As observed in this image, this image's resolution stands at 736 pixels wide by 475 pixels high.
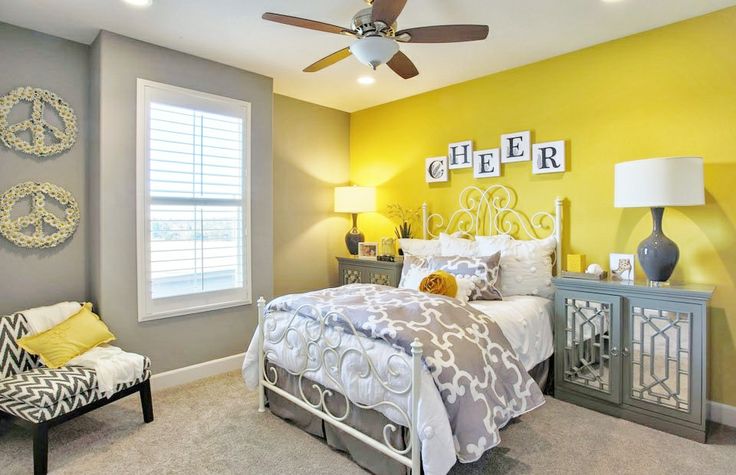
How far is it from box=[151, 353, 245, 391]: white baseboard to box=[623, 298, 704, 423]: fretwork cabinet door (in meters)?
3.06

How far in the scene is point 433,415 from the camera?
1.79 meters

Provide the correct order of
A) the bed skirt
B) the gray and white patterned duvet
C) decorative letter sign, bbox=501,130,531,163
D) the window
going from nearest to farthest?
the gray and white patterned duvet → the bed skirt → the window → decorative letter sign, bbox=501,130,531,163

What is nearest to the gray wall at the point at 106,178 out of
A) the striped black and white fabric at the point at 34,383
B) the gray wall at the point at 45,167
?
the gray wall at the point at 45,167

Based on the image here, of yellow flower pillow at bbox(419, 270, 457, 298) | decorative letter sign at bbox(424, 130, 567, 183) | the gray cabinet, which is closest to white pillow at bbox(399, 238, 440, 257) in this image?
decorative letter sign at bbox(424, 130, 567, 183)

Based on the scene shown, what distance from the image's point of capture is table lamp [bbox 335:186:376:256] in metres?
4.51

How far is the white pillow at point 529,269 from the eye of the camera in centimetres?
321

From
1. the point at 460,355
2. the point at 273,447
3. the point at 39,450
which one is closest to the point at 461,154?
the point at 460,355

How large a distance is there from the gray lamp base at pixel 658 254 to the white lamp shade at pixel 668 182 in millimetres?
170

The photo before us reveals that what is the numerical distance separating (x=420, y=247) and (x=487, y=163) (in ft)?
3.33

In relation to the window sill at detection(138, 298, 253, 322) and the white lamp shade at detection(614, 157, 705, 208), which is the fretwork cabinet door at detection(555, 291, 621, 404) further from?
the window sill at detection(138, 298, 253, 322)

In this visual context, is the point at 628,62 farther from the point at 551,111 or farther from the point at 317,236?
the point at 317,236

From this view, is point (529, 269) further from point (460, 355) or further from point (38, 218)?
point (38, 218)

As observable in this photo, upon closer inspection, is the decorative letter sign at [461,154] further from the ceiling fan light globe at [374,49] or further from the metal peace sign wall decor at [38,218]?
the metal peace sign wall decor at [38,218]

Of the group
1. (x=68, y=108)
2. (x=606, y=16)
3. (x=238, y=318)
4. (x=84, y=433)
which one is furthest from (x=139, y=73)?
(x=606, y=16)
